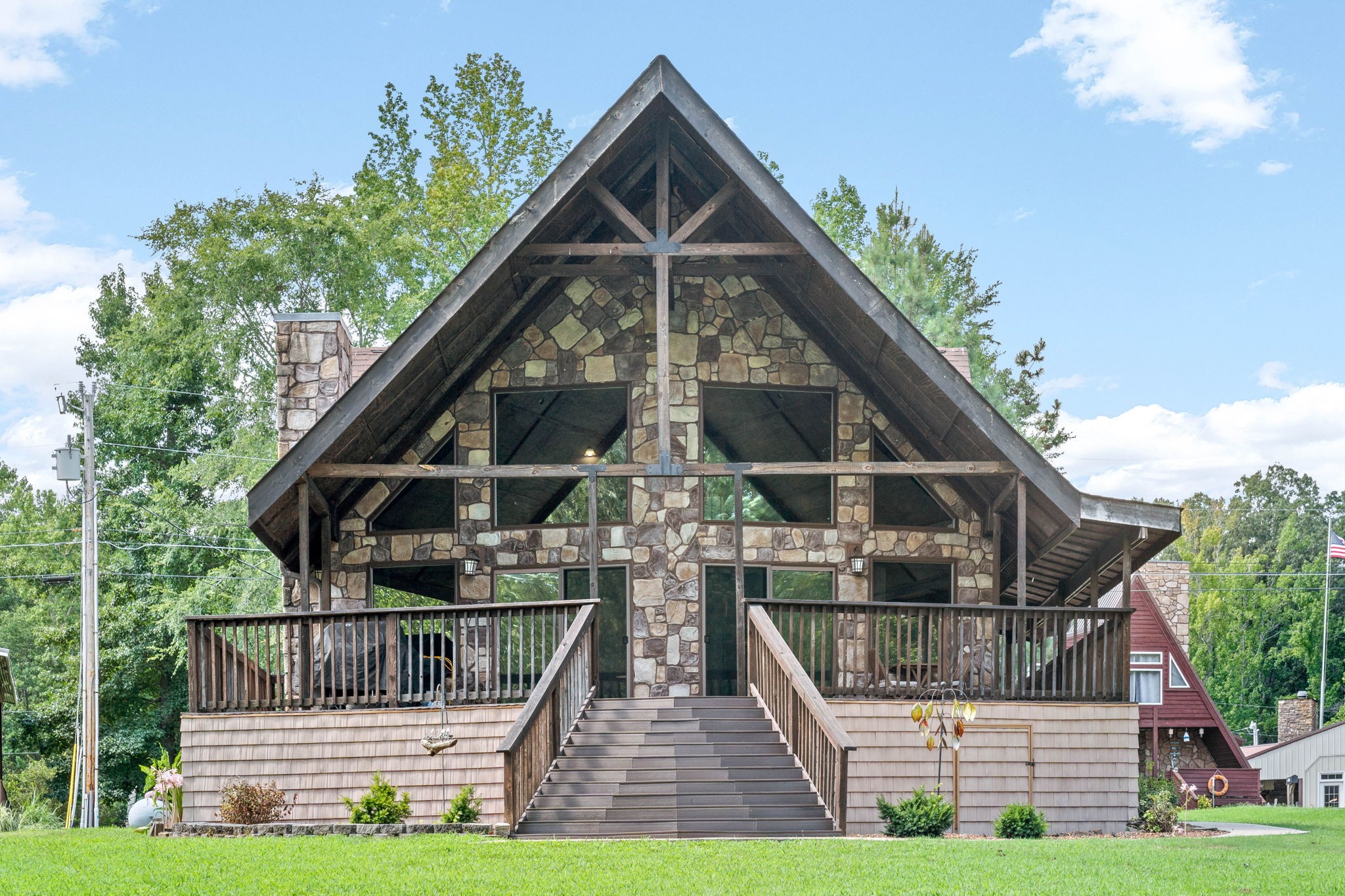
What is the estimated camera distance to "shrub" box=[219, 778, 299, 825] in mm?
11766

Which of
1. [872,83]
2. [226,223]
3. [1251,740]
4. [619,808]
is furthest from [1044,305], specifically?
[619,808]

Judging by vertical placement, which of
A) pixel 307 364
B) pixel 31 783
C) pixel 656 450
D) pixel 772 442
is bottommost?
pixel 31 783

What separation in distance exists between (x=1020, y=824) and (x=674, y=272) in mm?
6887

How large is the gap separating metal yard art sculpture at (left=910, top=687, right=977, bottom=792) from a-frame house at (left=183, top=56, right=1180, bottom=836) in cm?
12

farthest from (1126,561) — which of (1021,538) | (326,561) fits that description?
(326,561)

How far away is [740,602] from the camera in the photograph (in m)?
13.4

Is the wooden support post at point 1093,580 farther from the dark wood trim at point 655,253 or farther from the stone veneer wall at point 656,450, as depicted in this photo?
the dark wood trim at point 655,253

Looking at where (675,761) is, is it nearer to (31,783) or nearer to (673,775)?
(673,775)

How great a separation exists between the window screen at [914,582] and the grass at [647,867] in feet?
18.4

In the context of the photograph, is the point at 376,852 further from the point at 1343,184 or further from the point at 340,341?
the point at 1343,184

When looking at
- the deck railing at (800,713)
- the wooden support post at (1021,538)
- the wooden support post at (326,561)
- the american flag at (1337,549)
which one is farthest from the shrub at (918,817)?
the american flag at (1337,549)

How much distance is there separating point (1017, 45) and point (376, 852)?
4877 centimetres

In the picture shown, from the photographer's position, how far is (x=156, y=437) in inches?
1399

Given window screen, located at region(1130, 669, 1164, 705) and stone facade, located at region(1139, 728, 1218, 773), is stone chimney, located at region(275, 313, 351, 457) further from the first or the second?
stone facade, located at region(1139, 728, 1218, 773)
